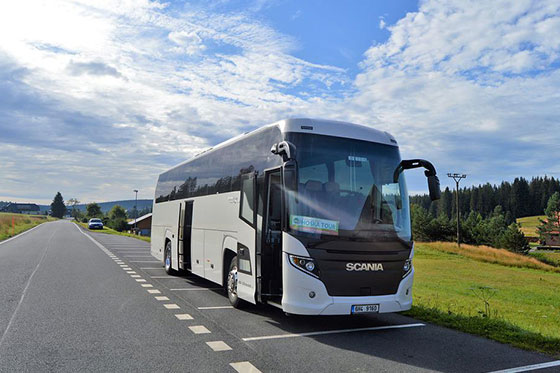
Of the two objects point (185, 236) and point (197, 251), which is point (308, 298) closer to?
point (197, 251)

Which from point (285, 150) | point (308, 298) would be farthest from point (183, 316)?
point (285, 150)

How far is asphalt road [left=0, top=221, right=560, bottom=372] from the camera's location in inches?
226

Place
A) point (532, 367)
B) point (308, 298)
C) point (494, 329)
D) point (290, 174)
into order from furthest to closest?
point (494, 329) < point (308, 298) < point (290, 174) < point (532, 367)

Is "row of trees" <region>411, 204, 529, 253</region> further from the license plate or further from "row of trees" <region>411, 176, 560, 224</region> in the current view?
the license plate

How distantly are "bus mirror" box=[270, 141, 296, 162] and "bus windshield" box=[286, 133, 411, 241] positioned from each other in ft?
0.98

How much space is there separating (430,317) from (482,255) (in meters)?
58.4

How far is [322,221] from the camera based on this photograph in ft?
24.0

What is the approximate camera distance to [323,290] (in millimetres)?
7129

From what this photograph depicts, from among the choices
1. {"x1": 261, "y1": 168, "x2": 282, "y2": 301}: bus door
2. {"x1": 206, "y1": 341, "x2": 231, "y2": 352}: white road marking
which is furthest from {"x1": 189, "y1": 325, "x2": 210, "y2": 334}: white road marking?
{"x1": 261, "y1": 168, "x2": 282, "y2": 301}: bus door

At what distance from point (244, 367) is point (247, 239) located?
11.3 feet

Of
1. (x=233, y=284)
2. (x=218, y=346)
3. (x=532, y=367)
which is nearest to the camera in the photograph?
(x=532, y=367)

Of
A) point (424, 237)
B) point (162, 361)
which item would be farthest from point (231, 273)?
point (424, 237)

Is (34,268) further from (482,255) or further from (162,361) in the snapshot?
(482,255)

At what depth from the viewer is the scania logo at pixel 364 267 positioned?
7.29 m
